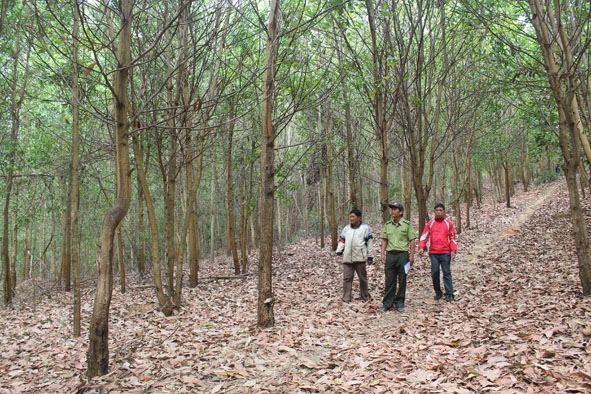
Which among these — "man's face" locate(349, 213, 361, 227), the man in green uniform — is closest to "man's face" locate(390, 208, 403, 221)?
the man in green uniform

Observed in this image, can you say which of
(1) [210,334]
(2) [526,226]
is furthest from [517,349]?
(2) [526,226]

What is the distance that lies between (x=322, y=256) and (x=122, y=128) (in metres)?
10.7

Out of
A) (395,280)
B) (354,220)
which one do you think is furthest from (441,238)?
(354,220)

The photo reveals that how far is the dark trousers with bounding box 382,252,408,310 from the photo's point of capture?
269 inches

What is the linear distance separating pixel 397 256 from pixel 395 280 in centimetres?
40

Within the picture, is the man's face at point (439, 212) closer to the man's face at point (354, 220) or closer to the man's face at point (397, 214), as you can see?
the man's face at point (397, 214)

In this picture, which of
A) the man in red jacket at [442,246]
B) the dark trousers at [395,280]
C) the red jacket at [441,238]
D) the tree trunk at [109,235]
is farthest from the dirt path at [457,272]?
the tree trunk at [109,235]

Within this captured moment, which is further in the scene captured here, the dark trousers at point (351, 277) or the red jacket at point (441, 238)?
the dark trousers at point (351, 277)

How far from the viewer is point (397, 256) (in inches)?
272

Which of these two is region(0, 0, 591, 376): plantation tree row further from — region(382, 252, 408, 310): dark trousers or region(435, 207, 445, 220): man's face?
region(382, 252, 408, 310): dark trousers

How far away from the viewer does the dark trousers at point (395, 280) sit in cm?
684

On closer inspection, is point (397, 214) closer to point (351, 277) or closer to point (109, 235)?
point (351, 277)

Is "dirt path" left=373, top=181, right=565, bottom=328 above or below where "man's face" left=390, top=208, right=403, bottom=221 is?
below

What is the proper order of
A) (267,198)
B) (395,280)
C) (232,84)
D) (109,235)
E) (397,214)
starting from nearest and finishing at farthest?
(109,235)
(267,198)
(395,280)
(397,214)
(232,84)
